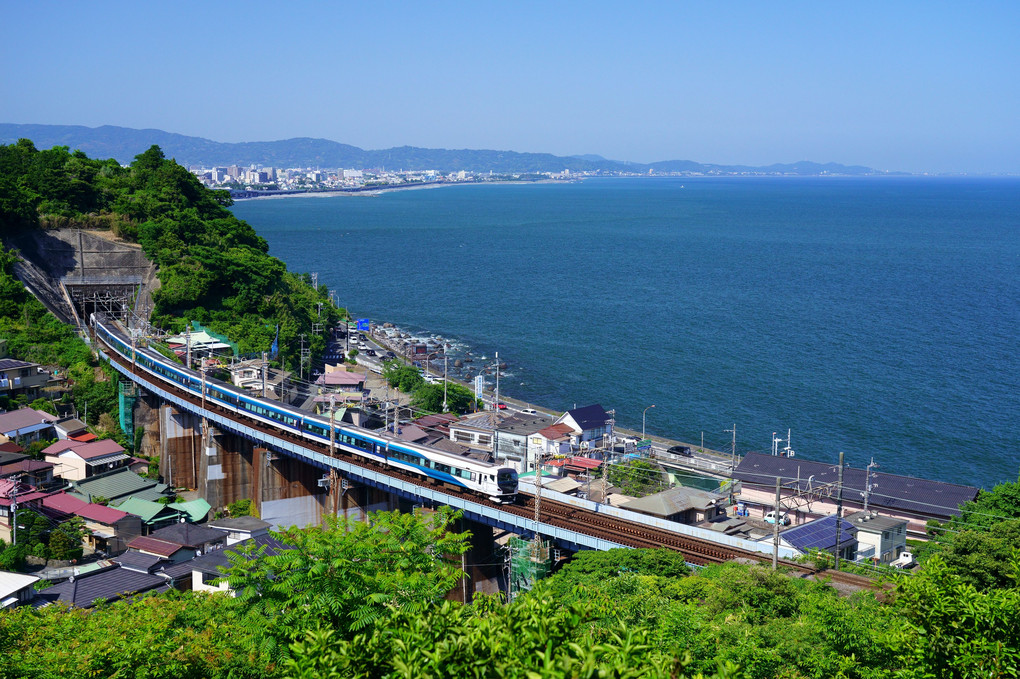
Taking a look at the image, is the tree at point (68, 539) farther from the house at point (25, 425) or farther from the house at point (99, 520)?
the house at point (25, 425)

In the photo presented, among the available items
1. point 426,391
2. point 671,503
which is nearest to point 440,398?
point 426,391

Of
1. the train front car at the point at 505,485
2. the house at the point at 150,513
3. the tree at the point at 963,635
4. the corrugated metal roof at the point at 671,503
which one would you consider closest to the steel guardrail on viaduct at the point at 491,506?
the train front car at the point at 505,485

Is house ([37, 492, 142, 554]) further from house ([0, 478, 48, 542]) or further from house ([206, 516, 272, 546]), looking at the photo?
house ([206, 516, 272, 546])

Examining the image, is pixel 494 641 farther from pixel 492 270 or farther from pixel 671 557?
pixel 492 270

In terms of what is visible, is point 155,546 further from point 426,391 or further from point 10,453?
point 426,391

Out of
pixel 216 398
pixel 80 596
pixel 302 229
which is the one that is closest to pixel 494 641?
pixel 80 596

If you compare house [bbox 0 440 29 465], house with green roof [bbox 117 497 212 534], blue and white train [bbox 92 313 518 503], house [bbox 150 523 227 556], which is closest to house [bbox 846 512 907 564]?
blue and white train [bbox 92 313 518 503]

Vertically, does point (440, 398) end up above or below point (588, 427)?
below
